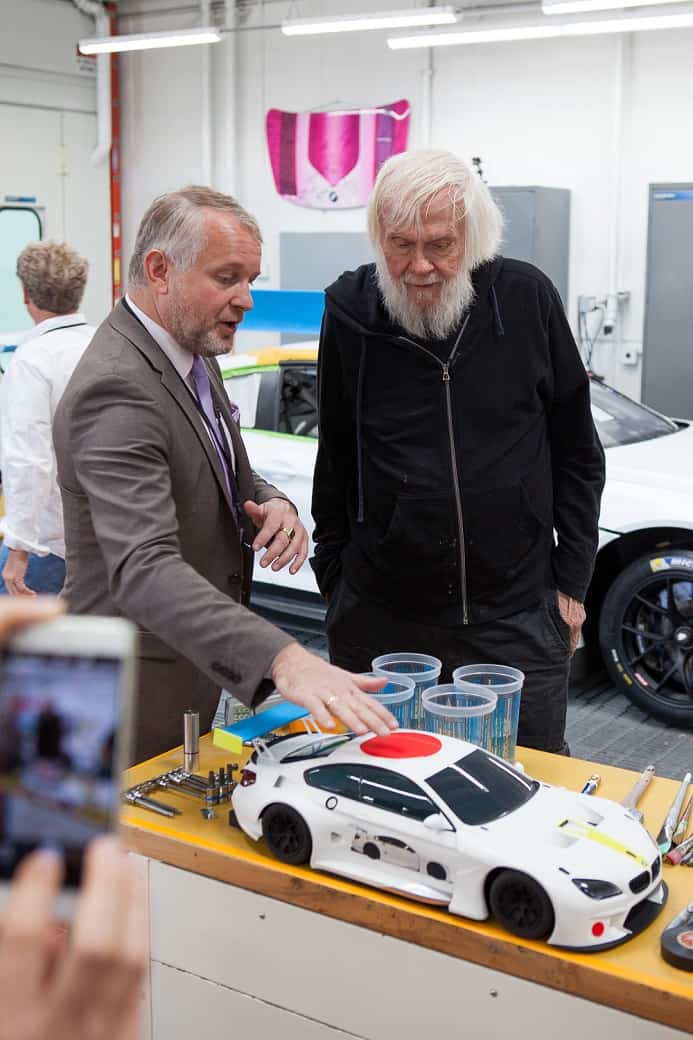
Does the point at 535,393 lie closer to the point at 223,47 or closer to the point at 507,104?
the point at 507,104

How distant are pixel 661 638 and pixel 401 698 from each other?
8.90ft

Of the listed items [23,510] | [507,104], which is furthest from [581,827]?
[507,104]

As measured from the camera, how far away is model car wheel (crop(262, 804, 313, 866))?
5.94ft

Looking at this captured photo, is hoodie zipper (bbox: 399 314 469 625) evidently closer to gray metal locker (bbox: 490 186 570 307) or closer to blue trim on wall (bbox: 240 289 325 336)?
blue trim on wall (bbox: 240 289 325 336)

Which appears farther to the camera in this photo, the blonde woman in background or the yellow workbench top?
the blonde woman in background

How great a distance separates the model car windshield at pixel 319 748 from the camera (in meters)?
1.90

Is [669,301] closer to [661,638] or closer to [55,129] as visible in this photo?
[661,638]

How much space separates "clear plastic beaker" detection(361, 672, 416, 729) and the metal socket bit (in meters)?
0.30

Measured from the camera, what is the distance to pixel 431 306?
2453 millimetres

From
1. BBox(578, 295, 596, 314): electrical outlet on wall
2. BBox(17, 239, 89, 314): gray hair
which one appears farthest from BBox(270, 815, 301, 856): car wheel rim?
BBox(578, 295, 596, 314): electrical outlet on wall

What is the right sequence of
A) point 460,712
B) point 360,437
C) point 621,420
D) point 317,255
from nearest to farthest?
point 460,712, point 360,437, point 621,420, point 317,255

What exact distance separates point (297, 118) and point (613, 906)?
29.0 feet

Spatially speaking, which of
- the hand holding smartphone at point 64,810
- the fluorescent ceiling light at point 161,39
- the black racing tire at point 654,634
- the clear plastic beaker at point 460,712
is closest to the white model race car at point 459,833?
the clear plastic beaker at point 460,712

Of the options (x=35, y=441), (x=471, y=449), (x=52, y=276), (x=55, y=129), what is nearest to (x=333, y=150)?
→ (x=55, y=129)
